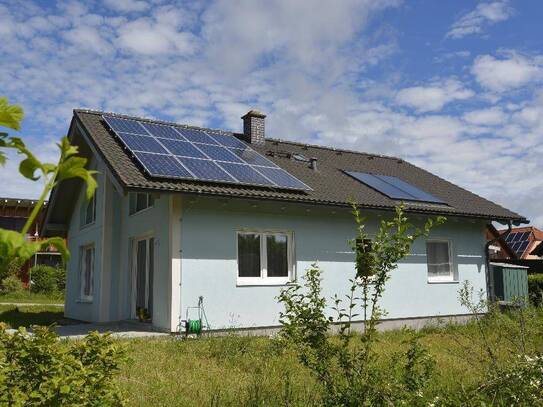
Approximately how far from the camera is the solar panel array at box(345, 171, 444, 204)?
14734mm

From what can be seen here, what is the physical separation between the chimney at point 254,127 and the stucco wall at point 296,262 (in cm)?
457

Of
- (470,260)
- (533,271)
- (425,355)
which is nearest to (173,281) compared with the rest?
(425,355)

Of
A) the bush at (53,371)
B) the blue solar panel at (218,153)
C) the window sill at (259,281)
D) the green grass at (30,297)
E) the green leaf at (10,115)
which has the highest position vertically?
the blue solar panel at (218,153)

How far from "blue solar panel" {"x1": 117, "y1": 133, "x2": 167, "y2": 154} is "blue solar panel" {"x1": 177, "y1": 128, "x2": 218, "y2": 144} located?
4.24 feet

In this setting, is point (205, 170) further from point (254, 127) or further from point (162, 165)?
point (254, 127)

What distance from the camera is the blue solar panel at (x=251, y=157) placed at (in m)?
13.4

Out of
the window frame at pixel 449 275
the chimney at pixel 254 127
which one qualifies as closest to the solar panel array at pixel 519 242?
the window frame at pixel 449 275

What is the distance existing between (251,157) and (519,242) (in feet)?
104

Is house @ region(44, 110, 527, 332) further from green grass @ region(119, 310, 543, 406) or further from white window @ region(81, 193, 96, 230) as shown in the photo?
green grass @ region(119, 310, 543, 406)

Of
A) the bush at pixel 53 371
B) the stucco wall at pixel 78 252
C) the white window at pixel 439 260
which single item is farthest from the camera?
the white window at pixel 439 260

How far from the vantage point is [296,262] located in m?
12.3

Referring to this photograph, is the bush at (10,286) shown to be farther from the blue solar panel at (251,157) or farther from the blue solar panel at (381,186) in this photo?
the blue solar panel at (381,186)

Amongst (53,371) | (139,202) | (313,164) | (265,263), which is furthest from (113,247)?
(53,371)

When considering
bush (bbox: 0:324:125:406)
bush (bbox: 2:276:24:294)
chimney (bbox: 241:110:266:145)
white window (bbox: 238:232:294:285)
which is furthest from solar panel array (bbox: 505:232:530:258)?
bush (bbox: 0:324:125:406)
